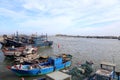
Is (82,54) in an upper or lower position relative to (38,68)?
lower

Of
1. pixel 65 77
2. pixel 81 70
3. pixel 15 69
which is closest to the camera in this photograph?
pixel 65 77

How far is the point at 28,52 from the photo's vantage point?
34.8 metres

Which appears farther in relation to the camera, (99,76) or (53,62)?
(53,62)

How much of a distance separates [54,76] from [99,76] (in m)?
4.22

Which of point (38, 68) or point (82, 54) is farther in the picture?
point (82, 54)

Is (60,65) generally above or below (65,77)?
below

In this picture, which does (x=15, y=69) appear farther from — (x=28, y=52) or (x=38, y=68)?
(x=28, y=52)

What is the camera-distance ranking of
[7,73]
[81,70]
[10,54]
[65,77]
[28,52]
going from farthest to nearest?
[28,52] < [10,54] < [7,73] < [81,70] < [65,77]

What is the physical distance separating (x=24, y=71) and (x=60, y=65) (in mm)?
6072

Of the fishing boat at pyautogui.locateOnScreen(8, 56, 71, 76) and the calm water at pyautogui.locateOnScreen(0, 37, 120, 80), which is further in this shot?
the calm water at pyautogui.locateOnScreen(0, 37, 120, 80)

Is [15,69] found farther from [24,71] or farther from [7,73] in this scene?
[7,73]

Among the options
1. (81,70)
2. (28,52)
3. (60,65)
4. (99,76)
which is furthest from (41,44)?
(99,76)

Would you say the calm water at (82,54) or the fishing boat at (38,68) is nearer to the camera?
the fishing boat at (38,68)

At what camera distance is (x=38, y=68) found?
20828 millimetres
